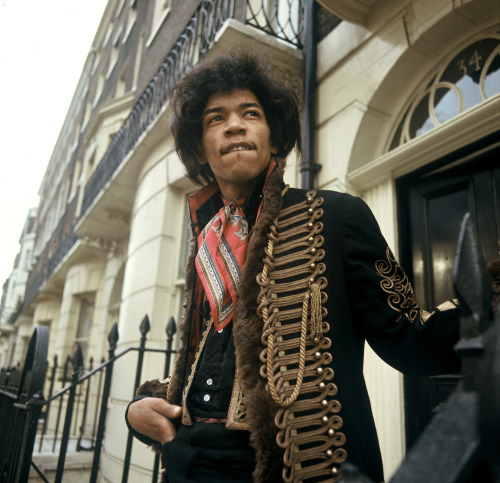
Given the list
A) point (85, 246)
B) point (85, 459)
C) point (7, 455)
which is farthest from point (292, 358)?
point (85, 246)

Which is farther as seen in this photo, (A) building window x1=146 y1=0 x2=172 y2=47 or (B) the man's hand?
(A) building window x1=146 y1=0 x2=172 y2=47

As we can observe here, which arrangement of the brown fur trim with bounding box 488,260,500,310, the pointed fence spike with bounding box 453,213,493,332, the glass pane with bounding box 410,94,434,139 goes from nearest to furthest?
1. the pointed fence spike with bounding box 453,213,493,332
2. the brown fur trim with bounding box 488,260,500,310
3. the glass pane with bounding box 410,94,434,139

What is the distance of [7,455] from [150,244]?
326cm

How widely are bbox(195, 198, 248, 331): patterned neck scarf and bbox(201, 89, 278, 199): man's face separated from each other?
11 centimetres

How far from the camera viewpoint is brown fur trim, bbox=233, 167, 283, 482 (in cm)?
119

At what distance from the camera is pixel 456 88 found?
3.39 meters

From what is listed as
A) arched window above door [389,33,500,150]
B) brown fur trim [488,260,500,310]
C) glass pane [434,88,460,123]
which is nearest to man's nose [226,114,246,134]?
brown fur trim [488,260,500,310]

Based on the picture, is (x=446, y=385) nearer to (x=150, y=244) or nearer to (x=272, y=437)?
(x=272, y=437)

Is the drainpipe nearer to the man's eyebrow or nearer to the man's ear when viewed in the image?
the man's ear

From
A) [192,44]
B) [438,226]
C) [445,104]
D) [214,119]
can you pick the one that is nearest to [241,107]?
[214,119]

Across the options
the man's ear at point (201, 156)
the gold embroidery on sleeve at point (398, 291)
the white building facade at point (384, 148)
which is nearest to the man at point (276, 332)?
the gold embroidery on sleeve at point (398, 291)

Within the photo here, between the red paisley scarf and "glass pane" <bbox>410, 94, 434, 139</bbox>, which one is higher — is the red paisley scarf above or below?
below

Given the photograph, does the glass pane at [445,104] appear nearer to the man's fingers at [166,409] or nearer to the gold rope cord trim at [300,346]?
the gold rope cord trim at [300,346]

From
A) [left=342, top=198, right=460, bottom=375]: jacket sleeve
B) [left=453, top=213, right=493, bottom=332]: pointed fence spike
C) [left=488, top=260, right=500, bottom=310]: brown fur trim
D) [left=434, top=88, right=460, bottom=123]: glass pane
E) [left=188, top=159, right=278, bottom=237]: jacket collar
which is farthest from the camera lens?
[left=434, top=88, right=460, bottom=123]: glass pane
